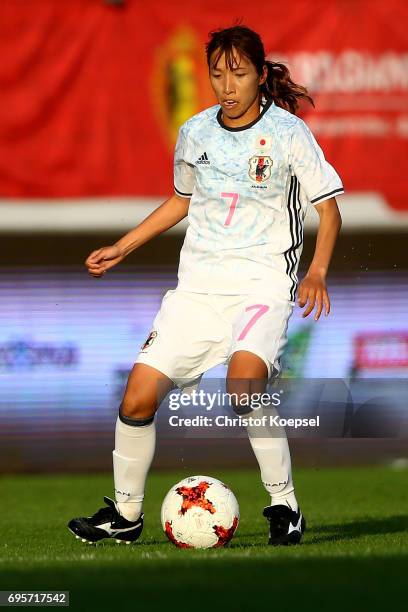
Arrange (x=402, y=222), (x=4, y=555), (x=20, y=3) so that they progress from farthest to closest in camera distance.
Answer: (x=402, y=222)
(x=20, y=3)
(x=4, y=555)

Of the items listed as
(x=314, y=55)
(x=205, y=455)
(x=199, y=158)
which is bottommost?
(x=205, y=455)

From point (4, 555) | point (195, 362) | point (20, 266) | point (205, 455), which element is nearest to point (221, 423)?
point (195, 362)

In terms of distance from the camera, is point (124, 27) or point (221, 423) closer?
point (221, 423)

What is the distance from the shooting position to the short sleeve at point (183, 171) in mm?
6348

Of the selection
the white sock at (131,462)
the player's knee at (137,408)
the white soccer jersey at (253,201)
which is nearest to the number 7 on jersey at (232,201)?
the white soccer jersey at (253,201)

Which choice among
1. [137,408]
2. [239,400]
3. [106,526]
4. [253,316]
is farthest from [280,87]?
[106,526]

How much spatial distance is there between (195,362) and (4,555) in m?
1.17

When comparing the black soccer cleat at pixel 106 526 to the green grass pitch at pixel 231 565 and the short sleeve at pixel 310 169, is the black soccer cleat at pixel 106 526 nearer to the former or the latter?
the green grass pitch at pixel 231 565

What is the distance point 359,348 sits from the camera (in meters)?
13.1

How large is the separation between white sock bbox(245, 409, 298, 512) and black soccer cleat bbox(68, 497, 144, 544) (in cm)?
63

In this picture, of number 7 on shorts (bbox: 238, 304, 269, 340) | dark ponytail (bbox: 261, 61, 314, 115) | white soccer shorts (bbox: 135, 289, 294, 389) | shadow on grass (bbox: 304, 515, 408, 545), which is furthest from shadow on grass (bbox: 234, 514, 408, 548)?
dark ponytail (bbox: 261, 61, 314, 115)

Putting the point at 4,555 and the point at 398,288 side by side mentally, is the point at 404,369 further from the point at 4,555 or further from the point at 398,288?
the point at 4,555

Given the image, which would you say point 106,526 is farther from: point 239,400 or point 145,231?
point 145,231

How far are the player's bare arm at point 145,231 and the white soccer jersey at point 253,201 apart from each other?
344 mm
